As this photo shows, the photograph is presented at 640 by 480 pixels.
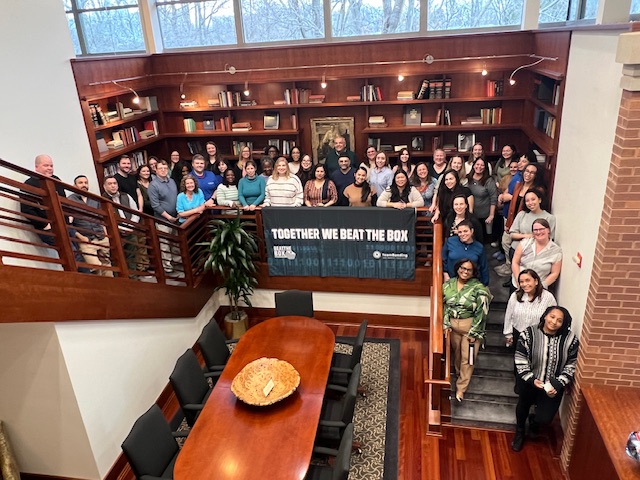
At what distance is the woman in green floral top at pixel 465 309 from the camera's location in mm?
4555

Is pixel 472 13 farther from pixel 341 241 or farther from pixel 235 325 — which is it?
pixel 235 325

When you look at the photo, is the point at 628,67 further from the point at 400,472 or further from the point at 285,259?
the point at 285,259

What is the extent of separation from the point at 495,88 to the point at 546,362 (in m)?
4.89

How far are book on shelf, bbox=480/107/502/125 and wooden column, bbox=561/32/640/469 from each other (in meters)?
4.48

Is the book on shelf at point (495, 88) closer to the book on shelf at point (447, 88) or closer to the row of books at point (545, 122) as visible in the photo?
the book on shelf at point (447, 88)

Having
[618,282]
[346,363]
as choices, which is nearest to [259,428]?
[346,363]

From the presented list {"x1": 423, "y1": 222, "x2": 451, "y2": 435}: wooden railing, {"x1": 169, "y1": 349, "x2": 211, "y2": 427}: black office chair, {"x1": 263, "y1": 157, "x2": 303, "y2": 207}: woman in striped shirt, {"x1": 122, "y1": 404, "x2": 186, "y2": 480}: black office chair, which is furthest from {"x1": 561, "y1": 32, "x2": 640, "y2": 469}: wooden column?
{"x1": 263, "y1": 157, "x2": 303, "y2": 207}: woman in striped shirt

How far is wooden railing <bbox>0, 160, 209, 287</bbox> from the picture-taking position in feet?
11.8

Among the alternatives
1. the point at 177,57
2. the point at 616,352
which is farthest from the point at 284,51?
the point at 616,352

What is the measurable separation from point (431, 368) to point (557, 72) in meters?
3.50

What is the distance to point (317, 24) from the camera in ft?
27.6

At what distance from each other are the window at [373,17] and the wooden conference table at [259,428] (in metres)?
5.91

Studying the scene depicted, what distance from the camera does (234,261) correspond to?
6109 mm

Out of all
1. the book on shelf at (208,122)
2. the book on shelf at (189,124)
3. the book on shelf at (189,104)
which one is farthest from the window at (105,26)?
the book on shelf at (208,122)
